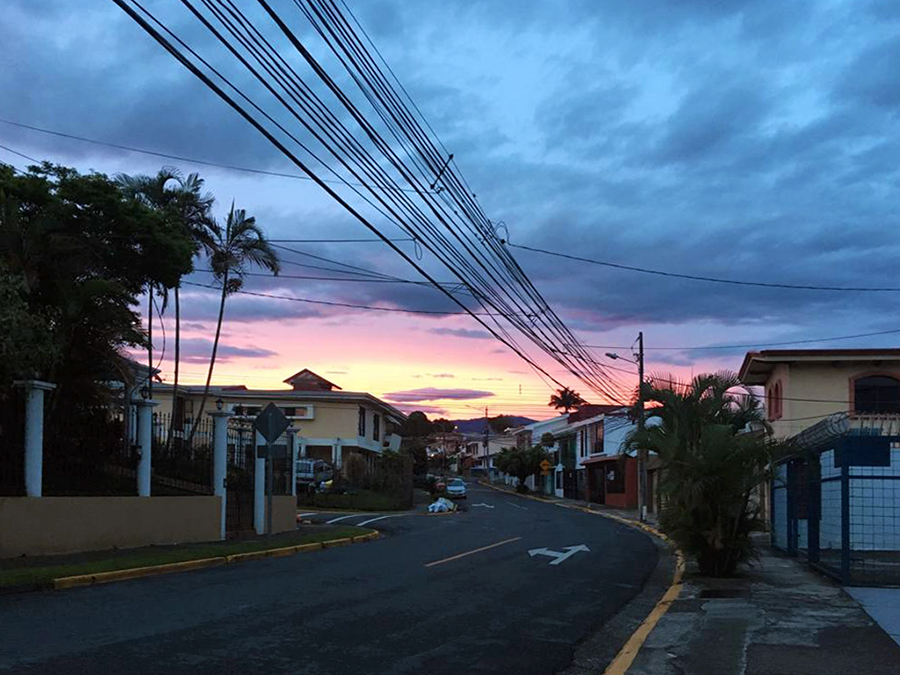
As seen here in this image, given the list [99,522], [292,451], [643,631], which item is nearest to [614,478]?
[292,451]

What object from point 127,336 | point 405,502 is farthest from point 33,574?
point 405,502

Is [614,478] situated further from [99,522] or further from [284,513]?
[99,522]

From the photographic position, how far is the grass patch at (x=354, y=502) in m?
42.7

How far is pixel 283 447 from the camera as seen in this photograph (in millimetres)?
22047

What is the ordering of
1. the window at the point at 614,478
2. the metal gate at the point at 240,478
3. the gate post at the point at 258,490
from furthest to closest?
1. the window at the point at 614,478
2. the gate post at the point at 258,490
3. the metal gate at the point at 240,478

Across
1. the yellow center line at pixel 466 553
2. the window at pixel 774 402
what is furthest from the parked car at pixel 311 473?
the yellow center line at pixel 466 553

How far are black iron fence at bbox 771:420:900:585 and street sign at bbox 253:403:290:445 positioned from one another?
33.2ft

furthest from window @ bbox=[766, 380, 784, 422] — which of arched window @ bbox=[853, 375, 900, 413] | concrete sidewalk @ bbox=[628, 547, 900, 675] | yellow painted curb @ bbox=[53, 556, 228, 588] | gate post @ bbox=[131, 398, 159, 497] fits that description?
yellow painted curb @ bbox=[53, 556, 228, 588]

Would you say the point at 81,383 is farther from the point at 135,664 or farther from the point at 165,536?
the point at 135,664

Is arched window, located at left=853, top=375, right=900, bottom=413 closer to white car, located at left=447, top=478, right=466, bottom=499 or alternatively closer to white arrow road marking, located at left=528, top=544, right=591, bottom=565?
white arrow road marking, located at left=528, top=544, right=591, bottom=565

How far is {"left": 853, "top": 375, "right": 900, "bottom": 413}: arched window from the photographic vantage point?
30.9 metres

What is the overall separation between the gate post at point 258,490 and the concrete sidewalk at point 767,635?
12.8 metres

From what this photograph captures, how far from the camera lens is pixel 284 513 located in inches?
994

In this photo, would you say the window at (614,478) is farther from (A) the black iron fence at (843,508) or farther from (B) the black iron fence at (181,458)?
(B) the black iron fence at (181,458)
